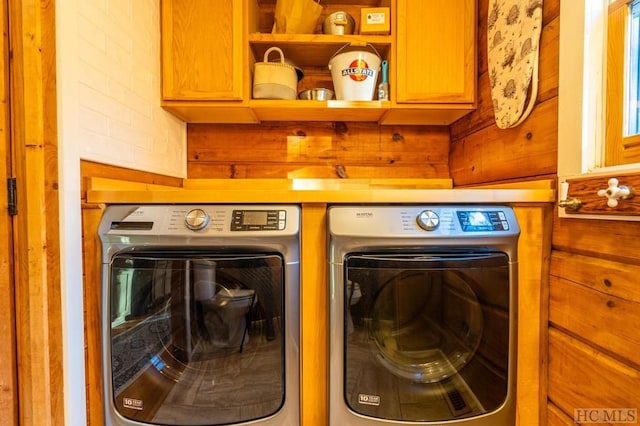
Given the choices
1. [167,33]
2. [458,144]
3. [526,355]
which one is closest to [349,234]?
[526,355]

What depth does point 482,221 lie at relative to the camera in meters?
0.88

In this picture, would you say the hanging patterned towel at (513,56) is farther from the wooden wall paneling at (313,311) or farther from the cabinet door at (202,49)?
the cabinet door at (202,49)

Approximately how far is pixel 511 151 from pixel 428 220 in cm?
58

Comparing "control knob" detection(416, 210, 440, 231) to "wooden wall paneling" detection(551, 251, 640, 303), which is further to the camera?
"control knob" detection(416, 210, 440, 231)

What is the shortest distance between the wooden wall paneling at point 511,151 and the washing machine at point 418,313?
0.30 meters

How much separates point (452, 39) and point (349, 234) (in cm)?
112

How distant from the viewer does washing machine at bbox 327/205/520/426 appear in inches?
33.6

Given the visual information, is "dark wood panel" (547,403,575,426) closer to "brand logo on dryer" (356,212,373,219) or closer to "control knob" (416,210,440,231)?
"control knob" (416,210,440,231)

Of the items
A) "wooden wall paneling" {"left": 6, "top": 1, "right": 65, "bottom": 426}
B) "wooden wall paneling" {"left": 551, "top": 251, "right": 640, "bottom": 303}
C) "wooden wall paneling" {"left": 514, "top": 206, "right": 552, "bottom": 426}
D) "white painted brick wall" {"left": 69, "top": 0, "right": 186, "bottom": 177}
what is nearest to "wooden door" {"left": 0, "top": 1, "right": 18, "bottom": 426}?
"wooden wall paneling" {"left": 6, "top": 1, "right": 65, "bottom": 426}

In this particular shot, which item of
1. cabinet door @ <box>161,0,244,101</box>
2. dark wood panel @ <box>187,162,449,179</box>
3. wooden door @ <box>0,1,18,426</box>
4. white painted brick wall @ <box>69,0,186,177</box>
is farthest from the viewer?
dark wood panel @ <box>187,162,449,179</box>

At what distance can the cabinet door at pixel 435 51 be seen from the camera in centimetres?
133

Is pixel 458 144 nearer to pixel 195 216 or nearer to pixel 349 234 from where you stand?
pixel 349 234

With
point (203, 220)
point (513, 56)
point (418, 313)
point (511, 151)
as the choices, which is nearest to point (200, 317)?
point (203, 220)

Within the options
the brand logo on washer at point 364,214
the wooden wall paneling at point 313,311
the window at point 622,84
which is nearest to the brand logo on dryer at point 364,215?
the brand logo on washer at point 364,214
